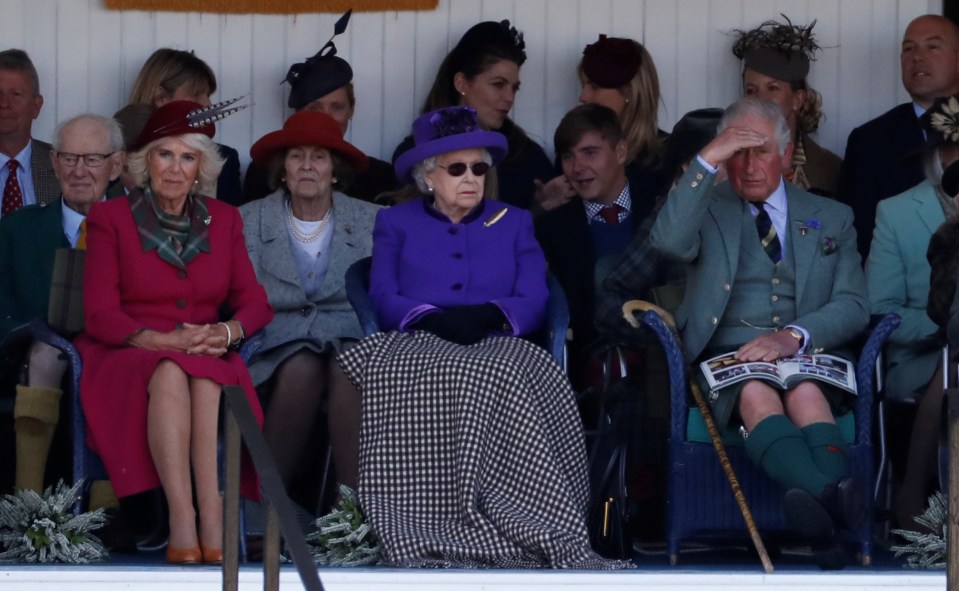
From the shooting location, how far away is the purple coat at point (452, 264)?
5.91 meters

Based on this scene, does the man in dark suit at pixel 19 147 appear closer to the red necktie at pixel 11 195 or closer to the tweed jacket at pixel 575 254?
the red necktie at pixel 11 195

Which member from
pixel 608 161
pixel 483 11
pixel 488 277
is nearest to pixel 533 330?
pixel 488 277

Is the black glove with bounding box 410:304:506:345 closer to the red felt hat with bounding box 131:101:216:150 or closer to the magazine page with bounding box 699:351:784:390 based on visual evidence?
the magazine page with bounding box 699:351:784:390

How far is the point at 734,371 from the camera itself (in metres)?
5.57

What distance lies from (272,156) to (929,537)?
8.32ft

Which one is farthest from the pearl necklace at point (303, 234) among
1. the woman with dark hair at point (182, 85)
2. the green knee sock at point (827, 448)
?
the green knee sock at point (827, 448)

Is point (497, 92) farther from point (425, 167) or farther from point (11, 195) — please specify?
point (11, 195)

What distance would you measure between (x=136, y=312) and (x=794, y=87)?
270 centimetres

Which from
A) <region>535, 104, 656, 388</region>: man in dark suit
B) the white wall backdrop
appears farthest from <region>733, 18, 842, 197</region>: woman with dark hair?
<region>535, 104, 656, 388</region>: man in dark suit

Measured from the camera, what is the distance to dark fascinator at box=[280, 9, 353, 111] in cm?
720

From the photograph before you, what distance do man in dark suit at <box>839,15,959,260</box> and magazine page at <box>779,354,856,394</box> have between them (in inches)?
53.7

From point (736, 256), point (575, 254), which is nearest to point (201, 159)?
point (575, 254)

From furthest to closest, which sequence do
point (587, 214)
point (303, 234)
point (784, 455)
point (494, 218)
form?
point (587, 214)
point (303, 234)
point (494, 218)
point (784, 455)

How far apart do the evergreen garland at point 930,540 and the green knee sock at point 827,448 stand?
293 mm
